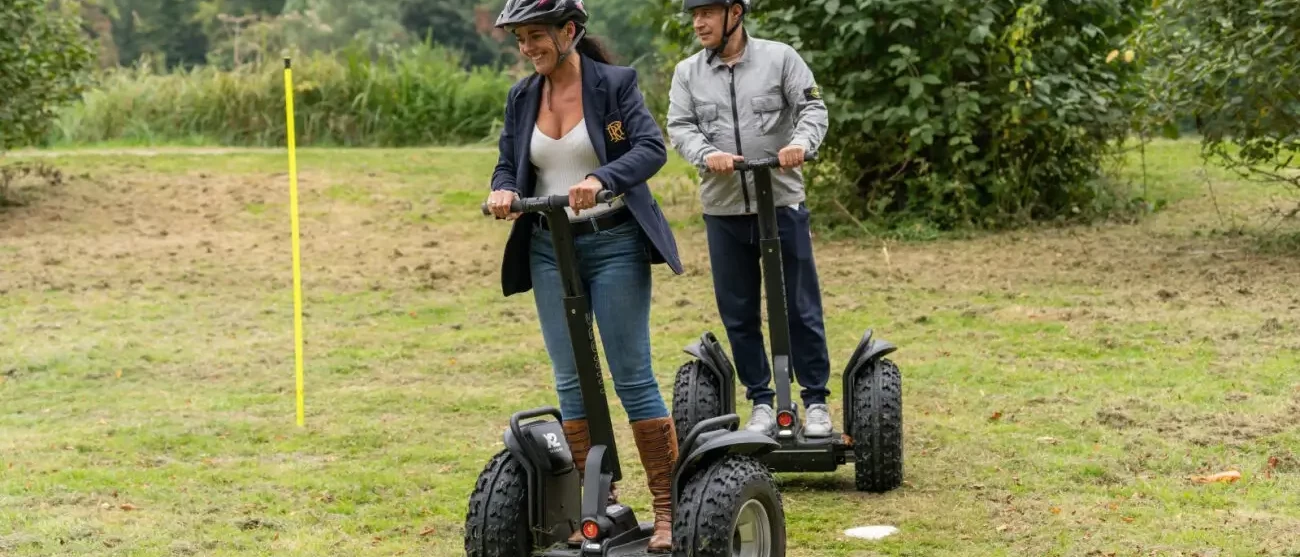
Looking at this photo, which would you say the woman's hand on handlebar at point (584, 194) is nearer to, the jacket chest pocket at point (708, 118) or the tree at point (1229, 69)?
the jacket chest pocket at point (708, 118)

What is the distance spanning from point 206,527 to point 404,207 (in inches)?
360

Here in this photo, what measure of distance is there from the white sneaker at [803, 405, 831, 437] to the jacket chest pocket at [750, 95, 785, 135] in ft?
3.44

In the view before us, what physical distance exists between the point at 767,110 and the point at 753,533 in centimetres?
196

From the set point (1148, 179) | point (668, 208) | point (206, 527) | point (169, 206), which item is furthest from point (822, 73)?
Answer: point (206, 527)

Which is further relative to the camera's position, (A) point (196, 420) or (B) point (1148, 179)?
(B) point (1148, 179)

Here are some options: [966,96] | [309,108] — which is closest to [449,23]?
[309,108]

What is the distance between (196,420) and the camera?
317 inches

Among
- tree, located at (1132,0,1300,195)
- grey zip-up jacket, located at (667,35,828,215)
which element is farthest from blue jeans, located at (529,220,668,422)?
tree, located at (1132,0,1300,195)

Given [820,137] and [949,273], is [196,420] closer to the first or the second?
[820,137]

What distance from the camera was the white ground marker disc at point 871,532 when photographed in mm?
5816

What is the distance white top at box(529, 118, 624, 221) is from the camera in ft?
16.4

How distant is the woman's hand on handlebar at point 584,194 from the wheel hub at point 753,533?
0.98 metres

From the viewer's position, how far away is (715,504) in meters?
4.79

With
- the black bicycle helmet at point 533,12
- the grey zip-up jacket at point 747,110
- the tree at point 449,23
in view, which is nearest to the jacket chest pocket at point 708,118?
the grey zip-up jacket at point 747,110
